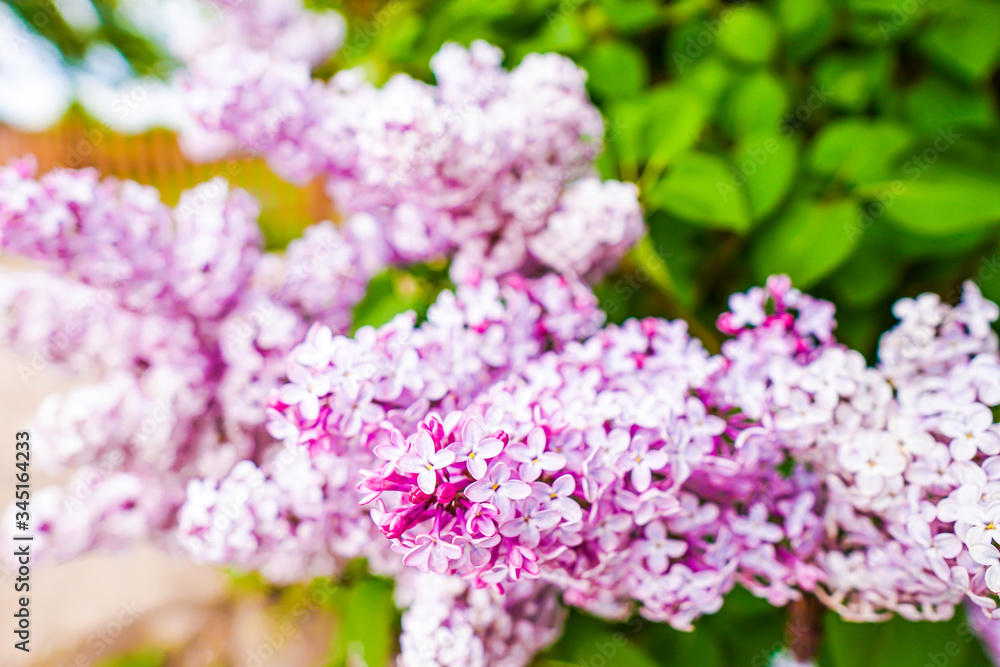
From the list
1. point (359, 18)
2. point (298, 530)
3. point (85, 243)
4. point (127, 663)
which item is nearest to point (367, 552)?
point (298, 530)

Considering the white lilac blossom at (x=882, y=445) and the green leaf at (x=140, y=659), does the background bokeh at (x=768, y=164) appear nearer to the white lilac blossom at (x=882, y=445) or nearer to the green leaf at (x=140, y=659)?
the white lilac blossom at (x=882, y=445)

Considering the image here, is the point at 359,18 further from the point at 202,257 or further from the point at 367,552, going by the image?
the point at 367,552

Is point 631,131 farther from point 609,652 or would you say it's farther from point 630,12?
point 609,652

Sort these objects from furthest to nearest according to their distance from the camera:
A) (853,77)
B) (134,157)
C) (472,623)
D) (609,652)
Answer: (134,157) → (853,77) → (609,652) → (472,623)

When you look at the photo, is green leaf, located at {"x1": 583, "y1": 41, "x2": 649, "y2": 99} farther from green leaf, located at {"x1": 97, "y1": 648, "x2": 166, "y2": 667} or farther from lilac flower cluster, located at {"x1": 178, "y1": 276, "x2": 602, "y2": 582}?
green leaf, located at {"x1": 97, "y1": 648, "x2": 166, "y2": 667}

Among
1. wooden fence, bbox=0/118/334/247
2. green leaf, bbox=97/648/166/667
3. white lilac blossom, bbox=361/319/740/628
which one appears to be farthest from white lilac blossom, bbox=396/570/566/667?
wooden fence, bbox=0/118/334/247

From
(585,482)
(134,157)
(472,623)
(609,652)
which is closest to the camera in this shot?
(585,482)

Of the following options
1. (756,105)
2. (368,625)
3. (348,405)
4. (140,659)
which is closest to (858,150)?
(756,105)
